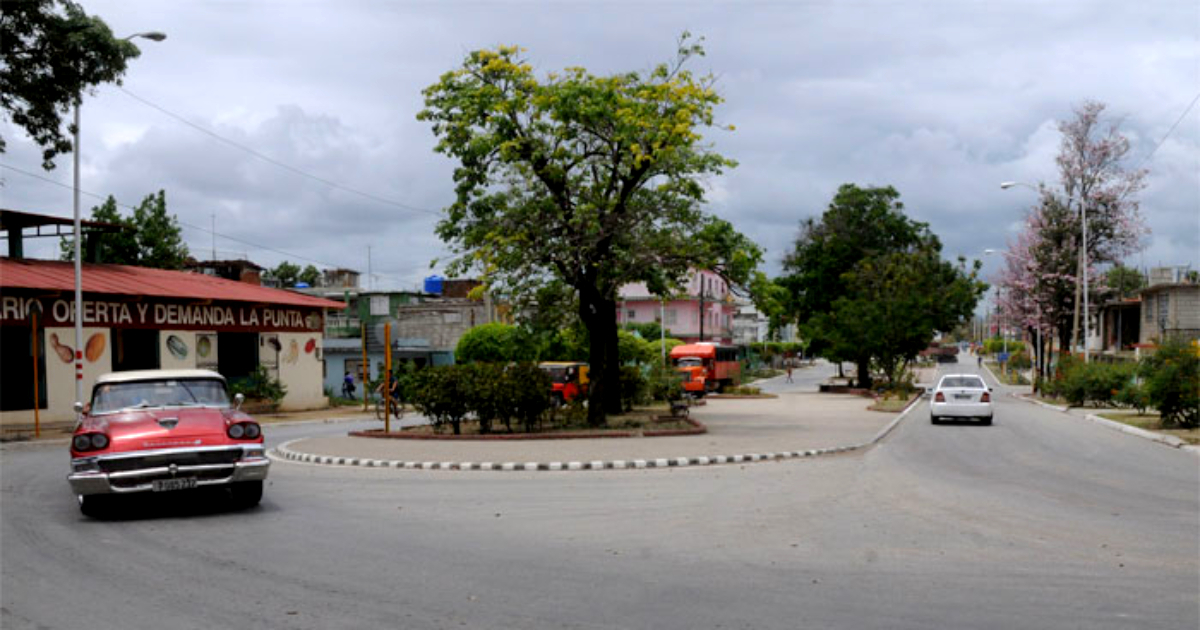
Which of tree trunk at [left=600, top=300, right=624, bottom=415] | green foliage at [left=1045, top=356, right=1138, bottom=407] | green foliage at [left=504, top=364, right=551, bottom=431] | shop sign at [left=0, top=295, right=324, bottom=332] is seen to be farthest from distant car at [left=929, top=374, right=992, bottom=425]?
shop sign at [left=0, top=295, right=324, bottom=332]

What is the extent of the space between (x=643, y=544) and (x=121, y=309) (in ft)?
94.8

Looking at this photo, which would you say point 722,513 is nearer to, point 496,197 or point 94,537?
point 94,537

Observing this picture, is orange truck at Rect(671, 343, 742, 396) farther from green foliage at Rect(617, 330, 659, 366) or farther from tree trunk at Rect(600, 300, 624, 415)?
tree trunk at Rect(600, 300, 624, 415)

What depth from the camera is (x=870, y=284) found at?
190 feet

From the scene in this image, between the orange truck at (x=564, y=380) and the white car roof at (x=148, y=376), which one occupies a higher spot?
the white car roof at (x=148, y=376)

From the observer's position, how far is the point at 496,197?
83.5ft

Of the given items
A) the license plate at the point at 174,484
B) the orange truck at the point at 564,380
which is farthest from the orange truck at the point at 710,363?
the license plate at the point at 174,484

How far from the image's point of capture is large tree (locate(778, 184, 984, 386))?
5097 cm

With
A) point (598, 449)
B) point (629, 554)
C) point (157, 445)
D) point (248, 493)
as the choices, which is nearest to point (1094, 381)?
point (598, 449)

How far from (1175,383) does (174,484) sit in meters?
23.2

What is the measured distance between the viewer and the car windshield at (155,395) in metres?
12.1

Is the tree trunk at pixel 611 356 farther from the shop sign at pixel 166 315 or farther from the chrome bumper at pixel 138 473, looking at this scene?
the shop sign at pixel 166 315

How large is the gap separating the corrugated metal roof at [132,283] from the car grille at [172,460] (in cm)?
2127

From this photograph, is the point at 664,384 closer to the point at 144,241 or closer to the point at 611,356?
the point at 611,356
